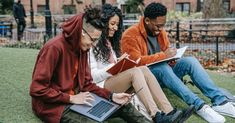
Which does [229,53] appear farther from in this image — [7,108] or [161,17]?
[7,108]

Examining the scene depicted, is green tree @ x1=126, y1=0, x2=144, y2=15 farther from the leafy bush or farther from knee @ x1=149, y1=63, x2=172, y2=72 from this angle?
knee @ x1=149, y1=63, x2=172, y2=72

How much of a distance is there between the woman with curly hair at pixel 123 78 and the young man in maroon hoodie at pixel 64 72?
0.46 meters

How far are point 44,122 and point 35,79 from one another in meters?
0.65

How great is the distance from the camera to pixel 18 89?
6.13m

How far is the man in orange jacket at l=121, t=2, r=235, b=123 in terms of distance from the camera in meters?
5.71

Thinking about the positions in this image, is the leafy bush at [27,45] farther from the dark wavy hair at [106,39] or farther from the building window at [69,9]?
the building window at [69,9]

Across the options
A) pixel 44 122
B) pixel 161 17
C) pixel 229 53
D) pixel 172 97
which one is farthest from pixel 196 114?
pixel 229 53

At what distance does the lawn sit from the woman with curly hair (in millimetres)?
716

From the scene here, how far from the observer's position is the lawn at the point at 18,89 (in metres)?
5.15

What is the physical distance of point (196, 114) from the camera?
596 centimetres

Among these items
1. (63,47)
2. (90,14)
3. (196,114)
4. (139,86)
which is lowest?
(196,114)

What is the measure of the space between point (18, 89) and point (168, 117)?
2048 mm

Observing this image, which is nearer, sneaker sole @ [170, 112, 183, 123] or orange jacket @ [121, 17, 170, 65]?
sneaker sole @ [170, 112, 183, 123]

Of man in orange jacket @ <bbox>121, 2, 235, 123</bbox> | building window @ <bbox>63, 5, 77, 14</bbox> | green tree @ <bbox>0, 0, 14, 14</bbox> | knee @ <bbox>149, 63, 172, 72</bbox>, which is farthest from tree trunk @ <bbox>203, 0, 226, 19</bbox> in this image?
knee @ <bbox>149, 63, 172, 72</bbox>
